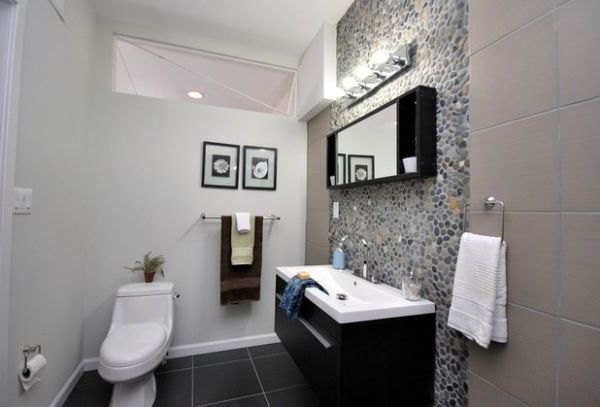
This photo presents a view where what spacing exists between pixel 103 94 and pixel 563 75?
8.85 feet

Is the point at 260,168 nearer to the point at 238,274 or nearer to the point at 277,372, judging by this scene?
the point at 238,274

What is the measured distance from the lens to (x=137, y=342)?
67.1 inches

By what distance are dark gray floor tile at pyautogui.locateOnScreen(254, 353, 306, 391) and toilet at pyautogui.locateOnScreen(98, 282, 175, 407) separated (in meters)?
0.73

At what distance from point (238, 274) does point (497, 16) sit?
89.0 inches

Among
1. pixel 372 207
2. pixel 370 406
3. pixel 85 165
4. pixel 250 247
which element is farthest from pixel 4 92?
pixel 370 406

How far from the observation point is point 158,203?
2.28 metres

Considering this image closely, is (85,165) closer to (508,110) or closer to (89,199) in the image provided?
(89,199)

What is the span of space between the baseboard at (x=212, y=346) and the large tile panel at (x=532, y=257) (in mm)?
2132

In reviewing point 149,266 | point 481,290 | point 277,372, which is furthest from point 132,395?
point 481,290

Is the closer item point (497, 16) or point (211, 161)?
point (497, 16)

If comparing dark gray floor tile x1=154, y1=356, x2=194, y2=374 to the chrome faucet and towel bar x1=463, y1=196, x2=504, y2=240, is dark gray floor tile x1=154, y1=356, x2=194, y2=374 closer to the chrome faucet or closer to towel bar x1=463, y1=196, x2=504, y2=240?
the chrome faucet

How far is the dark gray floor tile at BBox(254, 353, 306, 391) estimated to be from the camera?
1.97m

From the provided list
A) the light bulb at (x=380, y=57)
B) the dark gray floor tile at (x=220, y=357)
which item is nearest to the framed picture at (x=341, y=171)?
the light bulb at (x=380, y=57)

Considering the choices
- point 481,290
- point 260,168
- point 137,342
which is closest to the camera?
point 481,290
